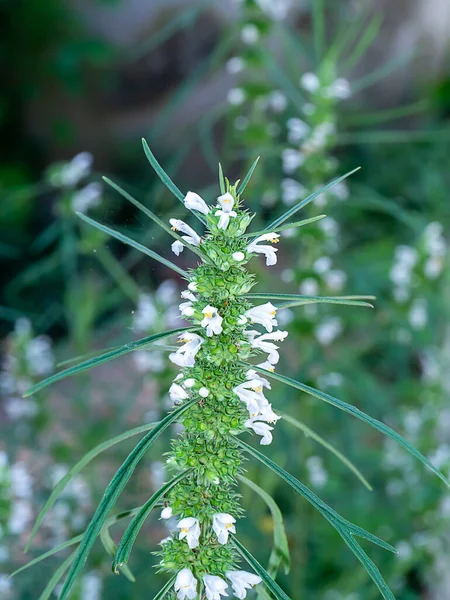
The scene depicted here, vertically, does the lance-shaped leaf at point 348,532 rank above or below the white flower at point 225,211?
below

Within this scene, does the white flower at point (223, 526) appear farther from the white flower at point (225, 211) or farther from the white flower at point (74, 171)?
the white flower at point (74, 171)

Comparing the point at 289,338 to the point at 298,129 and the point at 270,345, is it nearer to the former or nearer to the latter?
the point at 298,129

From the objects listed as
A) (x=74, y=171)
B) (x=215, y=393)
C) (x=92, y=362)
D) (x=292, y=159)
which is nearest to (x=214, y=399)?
(x=215, y=393)

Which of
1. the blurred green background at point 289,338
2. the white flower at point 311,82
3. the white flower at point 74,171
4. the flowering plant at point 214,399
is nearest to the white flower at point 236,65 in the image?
the blurred green background at point 289,338

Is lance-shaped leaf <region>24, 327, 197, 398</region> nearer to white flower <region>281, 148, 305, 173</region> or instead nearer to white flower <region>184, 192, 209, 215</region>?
white flower <region>184, 192, 209, 215</region>

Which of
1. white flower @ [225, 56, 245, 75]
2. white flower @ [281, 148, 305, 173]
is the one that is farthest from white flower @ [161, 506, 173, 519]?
white flower @ [225, 56, 245, 75]

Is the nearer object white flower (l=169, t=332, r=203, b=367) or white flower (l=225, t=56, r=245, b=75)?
white flower (l=169, t=332, r=203, b=367)

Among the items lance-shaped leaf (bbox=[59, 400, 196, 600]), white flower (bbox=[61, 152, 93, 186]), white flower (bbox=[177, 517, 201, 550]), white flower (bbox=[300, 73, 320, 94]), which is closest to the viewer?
lance-shaped leaf (bbox=[59, 400, 196, 600])

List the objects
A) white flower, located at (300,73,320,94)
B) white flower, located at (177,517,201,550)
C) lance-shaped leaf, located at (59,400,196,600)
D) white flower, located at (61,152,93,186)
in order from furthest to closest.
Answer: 1. white flower, located at (61,152,93,186)
2. white flower, located at (300,73,320,94)
3. white flower, located at (177,517,201,550)
4. lance-shaped leaf, located at (59,400,196,600)

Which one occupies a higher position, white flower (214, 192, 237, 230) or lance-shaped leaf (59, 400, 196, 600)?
white flower (214, 192, 237, 230)
